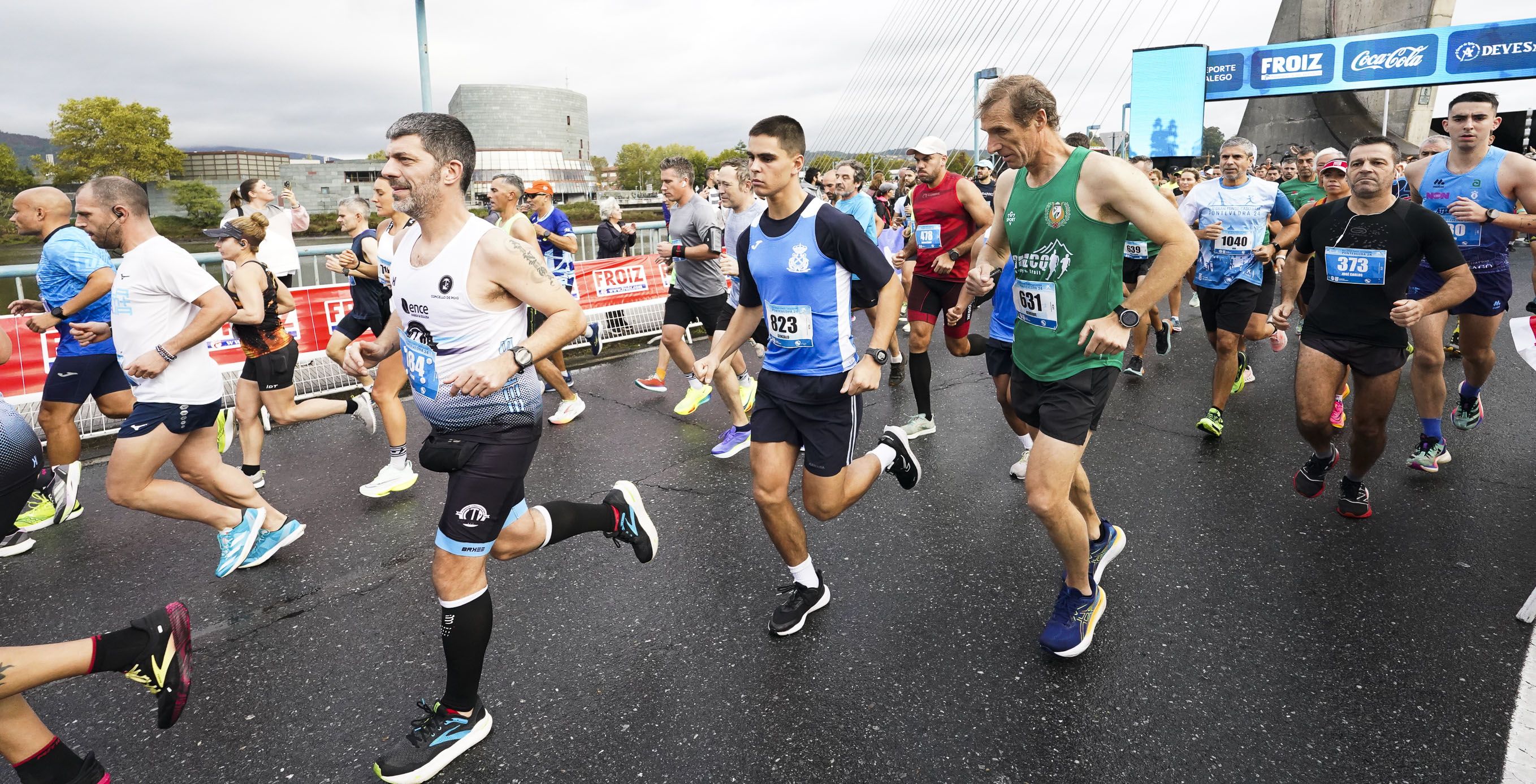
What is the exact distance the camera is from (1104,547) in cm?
366

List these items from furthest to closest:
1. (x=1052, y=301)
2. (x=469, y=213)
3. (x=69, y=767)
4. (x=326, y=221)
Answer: (x=326, y=221), (x=1052, y=301), (x=469, y=213), (x=69, y=767)

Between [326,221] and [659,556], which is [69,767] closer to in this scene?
[659,556]

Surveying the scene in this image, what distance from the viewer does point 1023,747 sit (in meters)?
2.58

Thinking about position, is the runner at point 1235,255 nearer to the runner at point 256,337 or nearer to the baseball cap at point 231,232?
the runner at point 256,337

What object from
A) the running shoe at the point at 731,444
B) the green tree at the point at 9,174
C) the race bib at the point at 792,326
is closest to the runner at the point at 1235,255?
the running shoe at the point at 731,444

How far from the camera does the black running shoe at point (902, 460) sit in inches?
154

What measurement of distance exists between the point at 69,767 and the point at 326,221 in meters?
64.5

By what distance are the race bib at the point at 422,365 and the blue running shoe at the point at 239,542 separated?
1816 millimetres

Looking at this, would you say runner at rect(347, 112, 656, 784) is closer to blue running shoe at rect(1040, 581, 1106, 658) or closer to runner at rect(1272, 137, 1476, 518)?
blue running shoe at rect(1040, 581, 1106, 658)

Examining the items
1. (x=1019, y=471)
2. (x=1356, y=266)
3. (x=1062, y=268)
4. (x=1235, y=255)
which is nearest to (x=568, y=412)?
(x=1019, y=471)

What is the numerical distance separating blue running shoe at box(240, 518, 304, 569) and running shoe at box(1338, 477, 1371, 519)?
17.3ft

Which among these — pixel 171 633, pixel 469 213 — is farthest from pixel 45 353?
pixel 469 213

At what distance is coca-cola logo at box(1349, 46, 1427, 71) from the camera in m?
25.8

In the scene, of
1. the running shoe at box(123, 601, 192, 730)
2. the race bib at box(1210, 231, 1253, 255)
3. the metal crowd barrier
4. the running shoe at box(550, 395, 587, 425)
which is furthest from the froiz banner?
the running shoe at box(123, 601, 192, 730)
